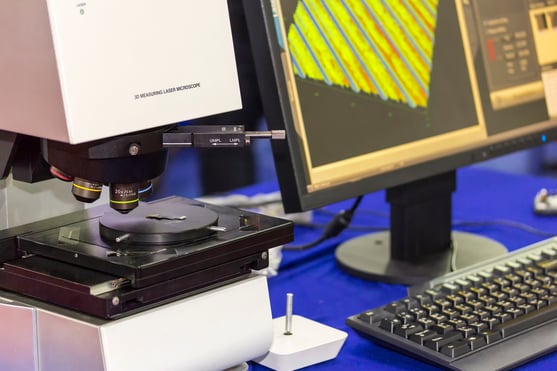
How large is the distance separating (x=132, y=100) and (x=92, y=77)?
4 cm

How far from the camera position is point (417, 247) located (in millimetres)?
1398

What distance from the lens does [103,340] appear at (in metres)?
0.87

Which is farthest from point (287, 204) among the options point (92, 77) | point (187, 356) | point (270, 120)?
point (92, 77)

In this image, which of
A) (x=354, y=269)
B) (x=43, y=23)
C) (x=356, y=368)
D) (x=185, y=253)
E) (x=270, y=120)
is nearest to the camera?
(x=43, y=23)

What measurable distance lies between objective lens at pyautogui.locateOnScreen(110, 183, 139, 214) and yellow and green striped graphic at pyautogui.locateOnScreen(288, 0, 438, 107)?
1.05ft

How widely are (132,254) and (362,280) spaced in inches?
20.1

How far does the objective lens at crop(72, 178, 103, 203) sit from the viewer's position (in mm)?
937

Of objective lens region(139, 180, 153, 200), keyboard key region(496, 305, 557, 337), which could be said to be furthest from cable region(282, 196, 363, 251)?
objective lens region(139, 180, 153, 200)

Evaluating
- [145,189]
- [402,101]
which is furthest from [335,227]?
[145,189]

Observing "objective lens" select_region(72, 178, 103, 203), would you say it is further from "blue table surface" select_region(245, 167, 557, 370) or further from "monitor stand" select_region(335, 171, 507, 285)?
"monitor stand" select_region(335, 171, 507, 285)

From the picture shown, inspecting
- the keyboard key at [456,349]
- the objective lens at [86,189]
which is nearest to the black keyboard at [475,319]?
the keyboard key at [456,349]

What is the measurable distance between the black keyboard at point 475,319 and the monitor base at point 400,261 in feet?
0.33

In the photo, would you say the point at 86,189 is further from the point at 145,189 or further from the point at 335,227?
the point at 335,227

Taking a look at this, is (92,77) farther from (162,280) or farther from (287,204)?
(287,204)
